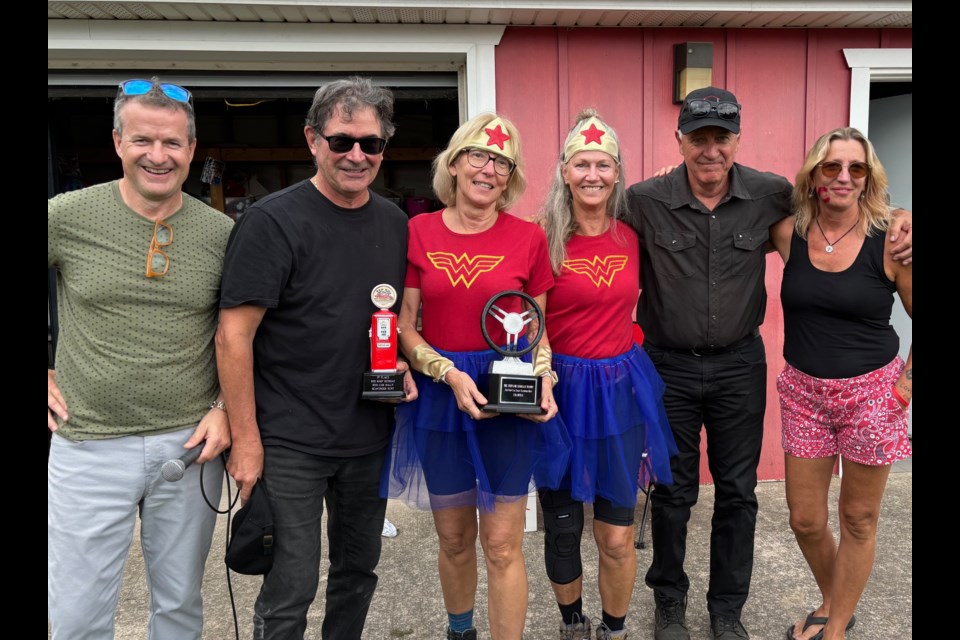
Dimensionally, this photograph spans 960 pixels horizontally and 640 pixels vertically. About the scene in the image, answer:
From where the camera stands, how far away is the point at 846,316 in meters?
2.58

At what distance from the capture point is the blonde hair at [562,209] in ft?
8.43

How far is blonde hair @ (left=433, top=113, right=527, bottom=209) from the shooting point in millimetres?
2408

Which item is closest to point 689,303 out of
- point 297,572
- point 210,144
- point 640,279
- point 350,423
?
point 640,279

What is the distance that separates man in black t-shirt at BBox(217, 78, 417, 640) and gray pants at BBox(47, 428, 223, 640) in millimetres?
219

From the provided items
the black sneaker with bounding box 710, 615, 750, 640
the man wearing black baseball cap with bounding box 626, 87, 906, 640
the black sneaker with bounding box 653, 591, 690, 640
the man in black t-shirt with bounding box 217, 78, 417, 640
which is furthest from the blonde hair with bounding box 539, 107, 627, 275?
the black sneaker with bounding box 710, 615, 750, 640

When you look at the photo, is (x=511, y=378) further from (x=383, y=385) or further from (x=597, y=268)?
(x=597, y=268)

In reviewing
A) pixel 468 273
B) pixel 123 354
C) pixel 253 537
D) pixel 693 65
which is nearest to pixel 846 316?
pixel 468 273

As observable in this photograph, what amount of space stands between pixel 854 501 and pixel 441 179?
80.7 inches

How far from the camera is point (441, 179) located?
2520mm

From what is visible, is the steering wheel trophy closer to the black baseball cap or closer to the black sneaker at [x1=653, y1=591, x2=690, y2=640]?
the black baseball cap

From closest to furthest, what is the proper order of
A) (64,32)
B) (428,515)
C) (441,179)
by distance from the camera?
(441,179)
(64,32)
(428,515)

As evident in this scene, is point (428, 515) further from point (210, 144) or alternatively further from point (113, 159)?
point (113, 159)

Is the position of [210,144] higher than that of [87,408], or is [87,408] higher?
[210,144]

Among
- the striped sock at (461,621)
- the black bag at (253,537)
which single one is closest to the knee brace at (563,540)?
the striped sock at (461,621)
